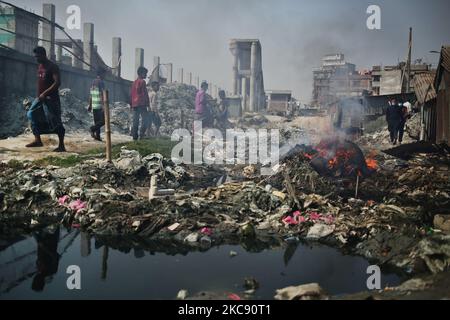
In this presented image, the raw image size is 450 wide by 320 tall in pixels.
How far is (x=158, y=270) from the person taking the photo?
14.4ft

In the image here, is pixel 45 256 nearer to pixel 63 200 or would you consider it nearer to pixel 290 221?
pixel 63 200

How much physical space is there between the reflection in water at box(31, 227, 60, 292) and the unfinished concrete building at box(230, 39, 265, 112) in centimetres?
2979

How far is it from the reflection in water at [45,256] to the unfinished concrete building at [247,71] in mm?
29791

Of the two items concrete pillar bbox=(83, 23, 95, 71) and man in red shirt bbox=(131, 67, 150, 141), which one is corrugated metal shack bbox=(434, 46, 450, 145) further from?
concrete pillar bbox=(83, 23, 95, 71)

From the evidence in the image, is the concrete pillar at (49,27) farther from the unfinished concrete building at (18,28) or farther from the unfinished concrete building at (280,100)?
the unfinished concrete building at (280,100)

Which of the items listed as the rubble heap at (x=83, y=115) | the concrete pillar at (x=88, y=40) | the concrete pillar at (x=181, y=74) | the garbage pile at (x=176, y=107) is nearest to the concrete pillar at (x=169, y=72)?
the garbage pile at (x=176, y=107)

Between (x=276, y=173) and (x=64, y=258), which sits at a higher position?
(x=276, y=173)

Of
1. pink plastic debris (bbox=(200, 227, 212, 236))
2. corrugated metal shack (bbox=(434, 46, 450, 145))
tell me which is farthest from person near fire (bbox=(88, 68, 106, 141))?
corrugated metal shack (bbox=(434, 46, 450, 145))

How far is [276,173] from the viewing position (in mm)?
9258

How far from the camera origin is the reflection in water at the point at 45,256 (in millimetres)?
4027

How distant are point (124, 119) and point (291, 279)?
52.9 ft

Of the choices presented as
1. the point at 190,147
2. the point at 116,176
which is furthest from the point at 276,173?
the point at 190,147

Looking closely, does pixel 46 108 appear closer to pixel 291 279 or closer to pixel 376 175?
pixel 291 279

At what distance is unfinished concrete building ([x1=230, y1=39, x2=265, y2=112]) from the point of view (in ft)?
112
